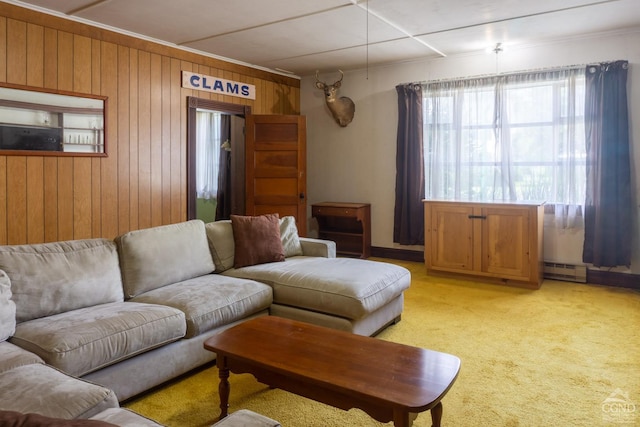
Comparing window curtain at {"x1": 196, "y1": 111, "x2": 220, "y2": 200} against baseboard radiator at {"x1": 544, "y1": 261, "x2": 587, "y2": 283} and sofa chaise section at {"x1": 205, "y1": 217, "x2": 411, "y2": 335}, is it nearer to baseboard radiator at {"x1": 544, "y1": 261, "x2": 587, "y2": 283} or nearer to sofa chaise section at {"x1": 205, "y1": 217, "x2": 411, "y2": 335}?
sofa chaise section at {"x1": 205, "y1": 217, "x2": 411, "y2": 335}

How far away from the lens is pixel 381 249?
20.6 ft

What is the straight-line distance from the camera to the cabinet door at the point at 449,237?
496 centimetres

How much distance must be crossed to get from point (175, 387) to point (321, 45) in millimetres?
3838

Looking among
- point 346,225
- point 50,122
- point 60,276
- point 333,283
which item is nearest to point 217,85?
point 50,122

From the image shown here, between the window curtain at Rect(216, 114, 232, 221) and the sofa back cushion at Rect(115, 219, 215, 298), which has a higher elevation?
the window curtain at Rect(216, 114, 232, 221)

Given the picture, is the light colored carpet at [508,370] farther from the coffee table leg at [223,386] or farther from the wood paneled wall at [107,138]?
the wood paneled wall at [107,138]

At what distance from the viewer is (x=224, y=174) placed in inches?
281

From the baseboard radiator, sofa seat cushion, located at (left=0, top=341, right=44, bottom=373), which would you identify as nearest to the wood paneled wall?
sofa seat cushion, located at (left=0, top=341, right=44, bottom=373)

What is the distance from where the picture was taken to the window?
4.84 m

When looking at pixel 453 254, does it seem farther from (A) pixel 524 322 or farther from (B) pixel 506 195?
(A) pixel 524 322

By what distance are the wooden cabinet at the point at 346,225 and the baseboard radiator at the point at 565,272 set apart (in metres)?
2.17

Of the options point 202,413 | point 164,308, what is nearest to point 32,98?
point 164,308

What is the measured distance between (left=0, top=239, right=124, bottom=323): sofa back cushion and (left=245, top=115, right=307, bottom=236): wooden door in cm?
308

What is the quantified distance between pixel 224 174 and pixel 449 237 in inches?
143
